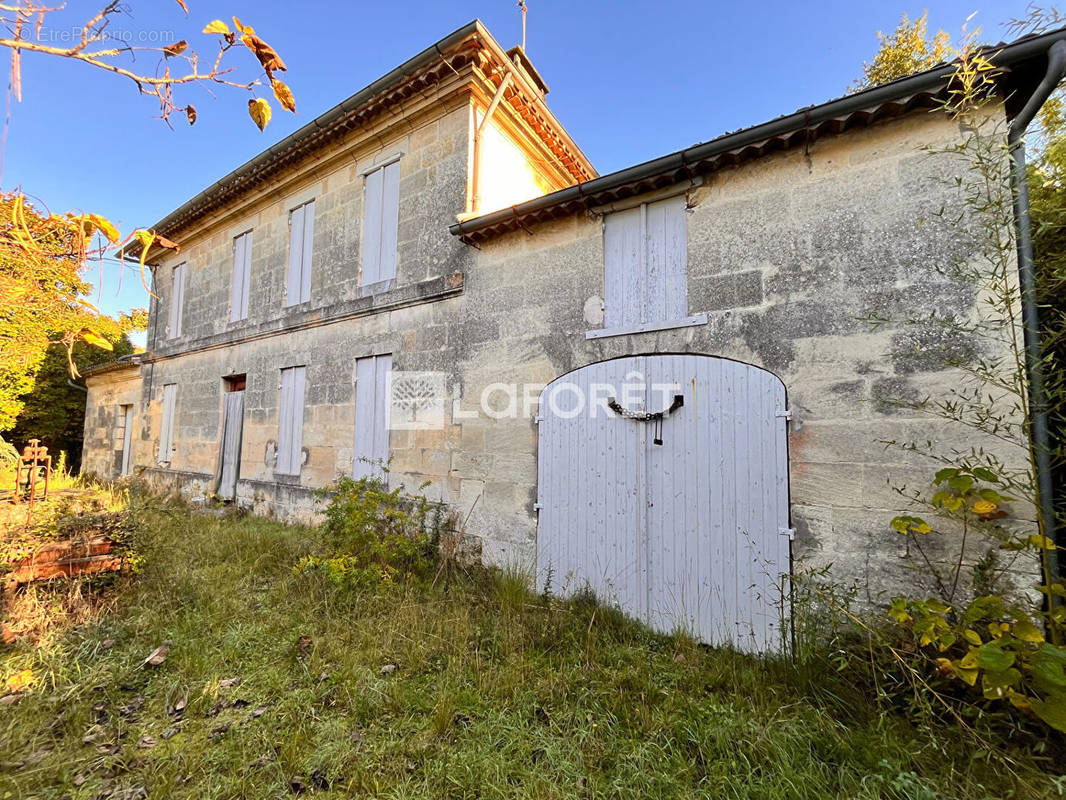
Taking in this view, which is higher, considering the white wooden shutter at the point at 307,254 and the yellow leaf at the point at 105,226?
the white wooden shutter at the point at 307,254

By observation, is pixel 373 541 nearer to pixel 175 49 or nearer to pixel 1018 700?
pixel 175 49

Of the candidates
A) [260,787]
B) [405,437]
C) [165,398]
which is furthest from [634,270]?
[165,398]

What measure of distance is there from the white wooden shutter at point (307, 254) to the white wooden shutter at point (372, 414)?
208 centimetres

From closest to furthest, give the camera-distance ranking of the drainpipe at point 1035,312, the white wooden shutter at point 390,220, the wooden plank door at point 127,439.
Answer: the drainpipe at point 1035,312 < the white wooden shutter at point 390,220 < the wooden plank door at point 127,439

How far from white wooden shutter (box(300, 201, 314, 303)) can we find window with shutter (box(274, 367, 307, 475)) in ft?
4.50

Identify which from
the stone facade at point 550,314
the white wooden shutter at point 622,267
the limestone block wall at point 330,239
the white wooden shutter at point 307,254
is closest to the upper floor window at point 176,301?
the limestone block wall at point 330,239

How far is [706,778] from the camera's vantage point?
87.7 inches

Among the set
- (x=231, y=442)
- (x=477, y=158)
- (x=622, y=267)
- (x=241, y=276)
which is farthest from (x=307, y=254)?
(x=622, y=267)

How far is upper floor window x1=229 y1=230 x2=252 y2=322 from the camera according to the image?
8875mm

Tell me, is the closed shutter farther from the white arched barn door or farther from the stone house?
the white arched barn door

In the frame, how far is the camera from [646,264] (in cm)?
429

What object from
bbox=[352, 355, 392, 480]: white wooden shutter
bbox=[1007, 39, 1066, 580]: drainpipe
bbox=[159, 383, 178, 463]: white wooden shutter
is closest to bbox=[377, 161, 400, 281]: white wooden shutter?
bbox=[352, 355, 392, 480]: white wooden shutter

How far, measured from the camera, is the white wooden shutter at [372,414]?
6.28 metres

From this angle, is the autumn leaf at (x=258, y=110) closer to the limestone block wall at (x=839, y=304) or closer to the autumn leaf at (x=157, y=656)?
the limestone block wall at (x=839, y=304)
